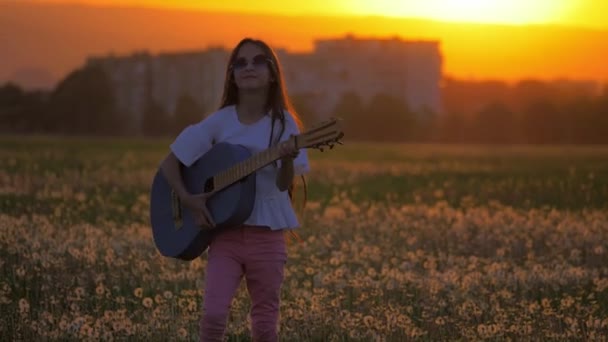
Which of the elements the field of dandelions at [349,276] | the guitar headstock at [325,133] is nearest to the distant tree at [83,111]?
the field of dandelions at [349,276]

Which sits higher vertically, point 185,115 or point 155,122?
point 185,115

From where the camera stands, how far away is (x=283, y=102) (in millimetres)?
7230

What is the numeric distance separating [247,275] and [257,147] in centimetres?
72

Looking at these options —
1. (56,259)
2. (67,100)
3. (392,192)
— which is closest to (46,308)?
(56,259)

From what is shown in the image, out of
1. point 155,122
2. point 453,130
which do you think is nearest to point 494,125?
point 453,130

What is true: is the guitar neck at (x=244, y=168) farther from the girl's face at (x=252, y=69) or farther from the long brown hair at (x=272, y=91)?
the girl's face at (x=252, y=69)

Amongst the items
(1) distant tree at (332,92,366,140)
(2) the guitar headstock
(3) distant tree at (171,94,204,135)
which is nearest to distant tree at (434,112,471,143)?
(1) distant tree at (332,92,366,140)

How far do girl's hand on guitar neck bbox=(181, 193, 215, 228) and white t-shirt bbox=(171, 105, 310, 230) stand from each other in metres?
0.20

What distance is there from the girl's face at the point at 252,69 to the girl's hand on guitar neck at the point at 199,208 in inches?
26.5

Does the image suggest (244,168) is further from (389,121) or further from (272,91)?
A: (389,121)

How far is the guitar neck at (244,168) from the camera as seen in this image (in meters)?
6.62

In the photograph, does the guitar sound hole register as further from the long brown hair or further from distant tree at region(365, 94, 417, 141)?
distant tree at region(365, 94, 417, 141)

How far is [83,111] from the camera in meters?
132

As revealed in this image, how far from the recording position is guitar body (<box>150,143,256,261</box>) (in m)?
6.96
